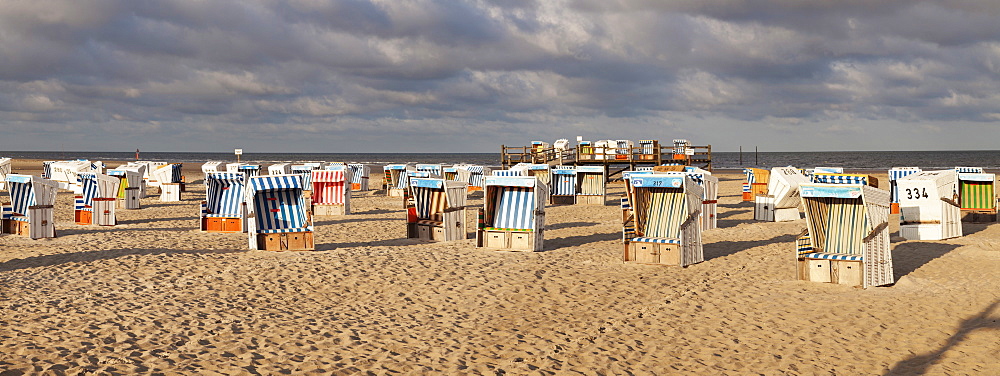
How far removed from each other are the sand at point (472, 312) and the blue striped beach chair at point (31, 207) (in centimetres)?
52

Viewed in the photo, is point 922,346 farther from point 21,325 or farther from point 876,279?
point 21,325

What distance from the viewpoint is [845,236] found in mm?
10047

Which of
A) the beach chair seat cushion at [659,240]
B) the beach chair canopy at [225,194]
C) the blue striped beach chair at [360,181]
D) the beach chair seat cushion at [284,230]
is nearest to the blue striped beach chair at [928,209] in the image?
the beach chair seat cushion at [659,240]

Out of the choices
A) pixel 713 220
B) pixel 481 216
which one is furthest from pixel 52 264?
pixel 713 220

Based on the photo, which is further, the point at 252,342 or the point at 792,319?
the point at 792,319

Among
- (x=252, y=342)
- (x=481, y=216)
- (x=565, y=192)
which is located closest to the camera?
(x=252, y=342)

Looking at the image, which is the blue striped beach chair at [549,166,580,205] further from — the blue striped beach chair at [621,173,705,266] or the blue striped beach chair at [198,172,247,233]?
the blue striped beach chair at [621,173,705,266]

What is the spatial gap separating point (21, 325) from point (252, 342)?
7.42 ft

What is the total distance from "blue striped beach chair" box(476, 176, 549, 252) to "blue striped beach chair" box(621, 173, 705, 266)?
1.69 metres

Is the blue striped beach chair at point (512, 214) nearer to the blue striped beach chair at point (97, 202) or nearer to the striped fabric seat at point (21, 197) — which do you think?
the striped fabric seat at point (21, 197)

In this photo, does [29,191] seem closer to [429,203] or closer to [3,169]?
[429,203]

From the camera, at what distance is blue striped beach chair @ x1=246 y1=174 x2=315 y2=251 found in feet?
41.2

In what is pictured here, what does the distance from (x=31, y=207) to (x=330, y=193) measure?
7632 millimetres

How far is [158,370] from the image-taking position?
19.8 ft
